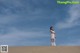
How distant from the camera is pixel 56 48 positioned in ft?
64.0

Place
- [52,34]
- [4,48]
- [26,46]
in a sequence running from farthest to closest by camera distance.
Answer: [52,34] → [26,46] → [4,48]

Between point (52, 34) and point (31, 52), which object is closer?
point (31, 52)

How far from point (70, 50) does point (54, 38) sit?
1588 millimetres

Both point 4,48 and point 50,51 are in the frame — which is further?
point 50,51

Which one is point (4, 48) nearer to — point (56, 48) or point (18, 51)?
point (18, 51)

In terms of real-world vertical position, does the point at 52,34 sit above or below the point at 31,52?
above

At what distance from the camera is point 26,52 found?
19297 mm

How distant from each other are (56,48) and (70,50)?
885 mm

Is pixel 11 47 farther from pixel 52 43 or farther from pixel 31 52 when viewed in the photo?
pixel 52 43

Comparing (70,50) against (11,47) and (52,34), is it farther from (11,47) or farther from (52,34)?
(11,47)

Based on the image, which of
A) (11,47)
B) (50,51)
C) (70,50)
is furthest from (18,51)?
(70,50)

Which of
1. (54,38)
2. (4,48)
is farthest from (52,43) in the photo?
(4,48)

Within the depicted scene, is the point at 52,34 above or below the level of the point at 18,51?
above

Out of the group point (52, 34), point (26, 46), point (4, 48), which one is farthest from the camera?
point (52, 34)
